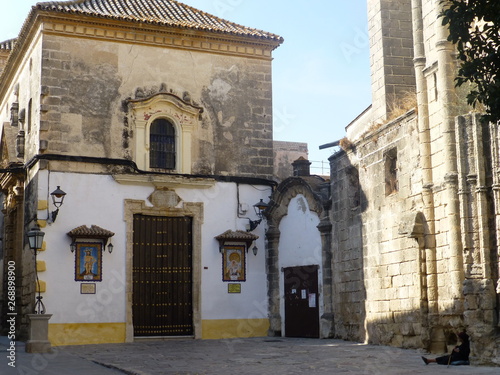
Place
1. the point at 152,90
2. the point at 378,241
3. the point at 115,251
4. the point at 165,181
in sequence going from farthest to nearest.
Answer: the point at 152,90 < the point at 165,181 < the point at 115,251 < the point at 378,241

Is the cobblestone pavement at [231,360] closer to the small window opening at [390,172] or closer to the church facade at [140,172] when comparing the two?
the church facade at [140,172]

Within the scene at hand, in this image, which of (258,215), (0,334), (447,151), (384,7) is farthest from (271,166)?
(0,334)

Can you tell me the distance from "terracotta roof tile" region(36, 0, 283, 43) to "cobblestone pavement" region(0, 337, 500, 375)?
8443 mm

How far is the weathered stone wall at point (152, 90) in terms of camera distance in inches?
752

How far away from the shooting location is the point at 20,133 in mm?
20984

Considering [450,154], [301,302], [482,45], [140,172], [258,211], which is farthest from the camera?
[258,211]

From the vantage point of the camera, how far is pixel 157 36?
66.5 ft

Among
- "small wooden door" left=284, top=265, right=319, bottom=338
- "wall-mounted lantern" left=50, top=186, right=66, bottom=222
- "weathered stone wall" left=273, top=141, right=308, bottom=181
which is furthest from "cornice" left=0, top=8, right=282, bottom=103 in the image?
"weathered stone wall" left=273, top=141, right=308, bottom=181

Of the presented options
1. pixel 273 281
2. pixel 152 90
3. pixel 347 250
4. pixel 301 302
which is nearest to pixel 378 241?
pixel 347 250

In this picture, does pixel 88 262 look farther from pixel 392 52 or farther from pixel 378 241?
pixel 392 52

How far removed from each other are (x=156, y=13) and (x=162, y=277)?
7.42 m

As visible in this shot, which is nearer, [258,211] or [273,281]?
[273,281]

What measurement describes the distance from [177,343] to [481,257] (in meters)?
8.30

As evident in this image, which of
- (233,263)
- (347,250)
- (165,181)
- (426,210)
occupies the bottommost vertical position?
(233,263)
